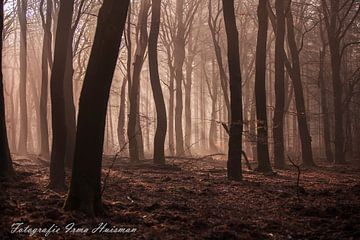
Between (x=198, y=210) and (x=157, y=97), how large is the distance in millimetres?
9743

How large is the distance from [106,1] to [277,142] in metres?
11.2

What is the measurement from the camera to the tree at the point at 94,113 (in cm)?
689

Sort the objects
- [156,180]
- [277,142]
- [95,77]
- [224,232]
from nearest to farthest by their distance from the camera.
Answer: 1. [224,232]
2. [95,77]
3. [156,180]
4. [277,142]

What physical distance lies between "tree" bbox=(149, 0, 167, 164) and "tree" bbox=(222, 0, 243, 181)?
181 inches

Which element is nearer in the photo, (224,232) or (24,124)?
(224,232)

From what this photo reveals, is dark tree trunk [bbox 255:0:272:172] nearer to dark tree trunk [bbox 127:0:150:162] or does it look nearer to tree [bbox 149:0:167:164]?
tree [bbox 149:0:167:164]

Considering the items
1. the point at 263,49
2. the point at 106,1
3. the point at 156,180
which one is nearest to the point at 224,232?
the point at 106,1

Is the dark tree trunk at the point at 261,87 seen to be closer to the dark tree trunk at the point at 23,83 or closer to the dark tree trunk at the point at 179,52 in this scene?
the dark tree trunk at the point at 179,52

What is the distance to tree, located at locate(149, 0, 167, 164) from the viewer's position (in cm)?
1672

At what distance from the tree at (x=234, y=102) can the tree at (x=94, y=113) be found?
583cm

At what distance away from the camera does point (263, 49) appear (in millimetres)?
15094

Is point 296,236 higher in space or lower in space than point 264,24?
lower

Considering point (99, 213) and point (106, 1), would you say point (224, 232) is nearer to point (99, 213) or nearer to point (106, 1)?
point (99, 213)

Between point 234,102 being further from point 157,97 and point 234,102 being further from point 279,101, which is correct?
point 157,97
